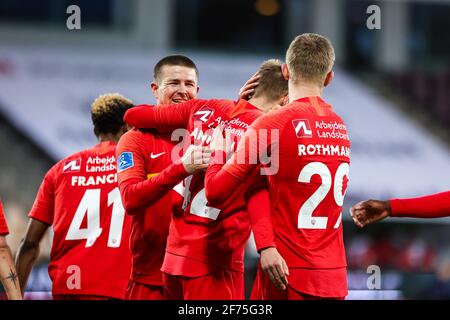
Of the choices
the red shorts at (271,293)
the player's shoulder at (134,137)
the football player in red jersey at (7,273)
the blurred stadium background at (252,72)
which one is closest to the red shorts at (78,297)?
the player's shoulder at (134,137)

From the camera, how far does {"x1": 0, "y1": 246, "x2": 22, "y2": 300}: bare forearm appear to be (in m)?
3.54

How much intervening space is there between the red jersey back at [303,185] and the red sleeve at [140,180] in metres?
0.30

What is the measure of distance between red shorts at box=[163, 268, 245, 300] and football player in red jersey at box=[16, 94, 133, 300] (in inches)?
26.7

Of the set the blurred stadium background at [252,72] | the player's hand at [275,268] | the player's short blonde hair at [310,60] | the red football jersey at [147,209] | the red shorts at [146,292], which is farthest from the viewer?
the blurred stadium background at [252,72]

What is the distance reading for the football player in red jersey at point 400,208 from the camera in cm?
377

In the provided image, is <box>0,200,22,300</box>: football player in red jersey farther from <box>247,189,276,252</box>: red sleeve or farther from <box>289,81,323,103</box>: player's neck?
<box>289,81,323,103</box>: player's neck

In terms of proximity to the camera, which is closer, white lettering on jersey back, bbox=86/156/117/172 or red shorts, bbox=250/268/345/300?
red shorts, bbox=250/268/345/300

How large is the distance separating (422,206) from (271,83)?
2.68ft

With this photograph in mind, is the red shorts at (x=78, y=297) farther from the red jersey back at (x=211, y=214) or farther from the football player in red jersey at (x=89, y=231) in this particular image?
the red jersey back at (x=211, y=214)

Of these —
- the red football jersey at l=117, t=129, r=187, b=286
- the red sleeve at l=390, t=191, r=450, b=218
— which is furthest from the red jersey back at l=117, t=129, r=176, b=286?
the red sleeve at l=390, t=191, r=450, b=218

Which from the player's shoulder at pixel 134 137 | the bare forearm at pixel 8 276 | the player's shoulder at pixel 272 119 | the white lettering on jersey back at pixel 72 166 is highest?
the player's shoulder at pixel 272 119
